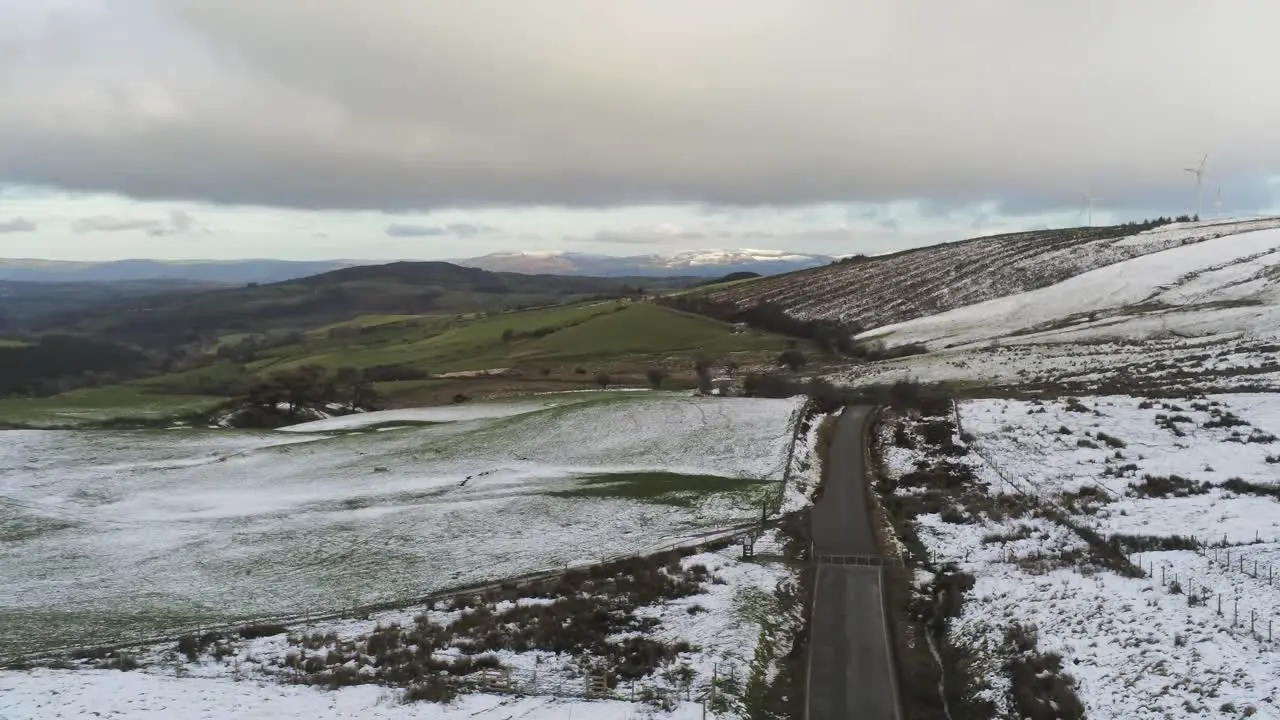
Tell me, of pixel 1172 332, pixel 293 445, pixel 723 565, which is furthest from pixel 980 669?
pixel 1172 332

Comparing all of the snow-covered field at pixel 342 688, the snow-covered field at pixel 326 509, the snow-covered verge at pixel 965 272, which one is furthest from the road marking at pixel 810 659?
the snow-covered verge at pixel 965 272

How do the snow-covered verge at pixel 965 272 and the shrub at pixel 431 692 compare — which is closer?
the shrub at pixel 431 692

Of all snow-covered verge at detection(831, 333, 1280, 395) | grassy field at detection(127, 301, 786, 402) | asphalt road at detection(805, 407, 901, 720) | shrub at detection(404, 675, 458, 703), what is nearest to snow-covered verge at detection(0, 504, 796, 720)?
shrub at detection(404, 675, 458, 703)

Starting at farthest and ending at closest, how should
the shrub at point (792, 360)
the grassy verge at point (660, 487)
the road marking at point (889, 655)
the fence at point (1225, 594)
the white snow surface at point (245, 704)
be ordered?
1. the shrub at point (792, 360)
2. the grassy verge at point (660, 487)
3. the road marking at point (889, 655)
4. the white snow surface at point (245, 704)
5. the fence at point (1225, 594)

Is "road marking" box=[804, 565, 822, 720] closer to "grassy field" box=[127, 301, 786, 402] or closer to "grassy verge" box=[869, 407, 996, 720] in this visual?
"grassy verge" box=[869, 407, 996, 720]

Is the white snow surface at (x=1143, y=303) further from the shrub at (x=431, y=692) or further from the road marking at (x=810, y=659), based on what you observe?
the shrub at (x=431, y=692)
